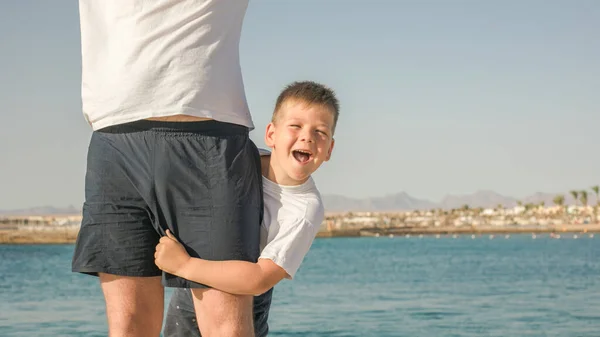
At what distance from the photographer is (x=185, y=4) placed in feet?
6.79

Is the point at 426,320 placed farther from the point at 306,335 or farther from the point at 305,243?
the point at 305,243

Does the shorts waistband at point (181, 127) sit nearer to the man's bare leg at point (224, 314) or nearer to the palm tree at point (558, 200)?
the man's bare leg at point (224, 314)

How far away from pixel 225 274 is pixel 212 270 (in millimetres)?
31

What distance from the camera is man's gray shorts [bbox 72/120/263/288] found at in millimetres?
2051

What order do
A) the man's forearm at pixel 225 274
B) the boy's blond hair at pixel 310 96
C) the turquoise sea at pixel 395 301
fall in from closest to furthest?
the man's forearm at pixel 225 274 < the boy's blond hair at pixel 310 96 < the turquoise sea at pixel 395 301

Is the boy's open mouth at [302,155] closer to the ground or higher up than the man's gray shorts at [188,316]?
higher up

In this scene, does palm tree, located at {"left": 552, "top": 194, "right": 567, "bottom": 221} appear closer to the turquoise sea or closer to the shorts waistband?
the turquoise sea

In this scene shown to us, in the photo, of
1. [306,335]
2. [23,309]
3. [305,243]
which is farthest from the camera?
[23,309]

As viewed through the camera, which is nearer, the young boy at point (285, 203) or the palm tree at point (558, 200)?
the young boy at point (285, 203)

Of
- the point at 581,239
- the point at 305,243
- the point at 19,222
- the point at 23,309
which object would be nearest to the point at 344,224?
the point at 581,239

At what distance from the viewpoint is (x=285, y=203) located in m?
2.21

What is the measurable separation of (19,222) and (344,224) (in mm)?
30722

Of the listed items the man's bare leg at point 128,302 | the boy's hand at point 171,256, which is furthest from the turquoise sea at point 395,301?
the boy's hand at point 171,256

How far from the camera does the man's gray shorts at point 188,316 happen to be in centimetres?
237
